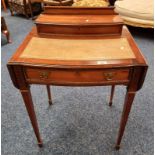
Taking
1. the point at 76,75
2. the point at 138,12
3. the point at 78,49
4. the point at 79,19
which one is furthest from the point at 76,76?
the point at 138,12

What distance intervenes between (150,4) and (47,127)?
265 cm

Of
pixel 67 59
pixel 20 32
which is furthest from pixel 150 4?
pixel 67 59

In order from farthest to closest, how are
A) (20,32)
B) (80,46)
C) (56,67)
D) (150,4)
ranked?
1. (20,32)
2. (150,4)
3. (80,46)
4. (56,67)

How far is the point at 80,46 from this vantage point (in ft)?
2.93

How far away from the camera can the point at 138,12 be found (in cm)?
266

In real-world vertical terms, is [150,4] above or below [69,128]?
above

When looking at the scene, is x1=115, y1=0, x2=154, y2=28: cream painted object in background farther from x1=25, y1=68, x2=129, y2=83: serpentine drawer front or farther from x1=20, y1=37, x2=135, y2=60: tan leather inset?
x1=25, y1=68, x2=129, y2=83: serpentine drawer front

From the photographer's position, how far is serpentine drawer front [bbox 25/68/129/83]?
31.5 inches

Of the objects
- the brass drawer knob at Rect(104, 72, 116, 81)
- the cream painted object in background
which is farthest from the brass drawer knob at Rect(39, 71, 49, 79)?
the cream painted object in background

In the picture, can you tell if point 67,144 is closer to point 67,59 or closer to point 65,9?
point 67,59

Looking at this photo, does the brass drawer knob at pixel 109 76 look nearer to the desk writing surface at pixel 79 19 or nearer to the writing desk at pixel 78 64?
the writing desk at pixel 78 64

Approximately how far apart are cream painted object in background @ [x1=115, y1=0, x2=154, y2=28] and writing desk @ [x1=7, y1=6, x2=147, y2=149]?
1977 millimetres

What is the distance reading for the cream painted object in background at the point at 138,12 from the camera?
2615mm

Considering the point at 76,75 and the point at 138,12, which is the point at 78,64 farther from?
the point at 138,12
